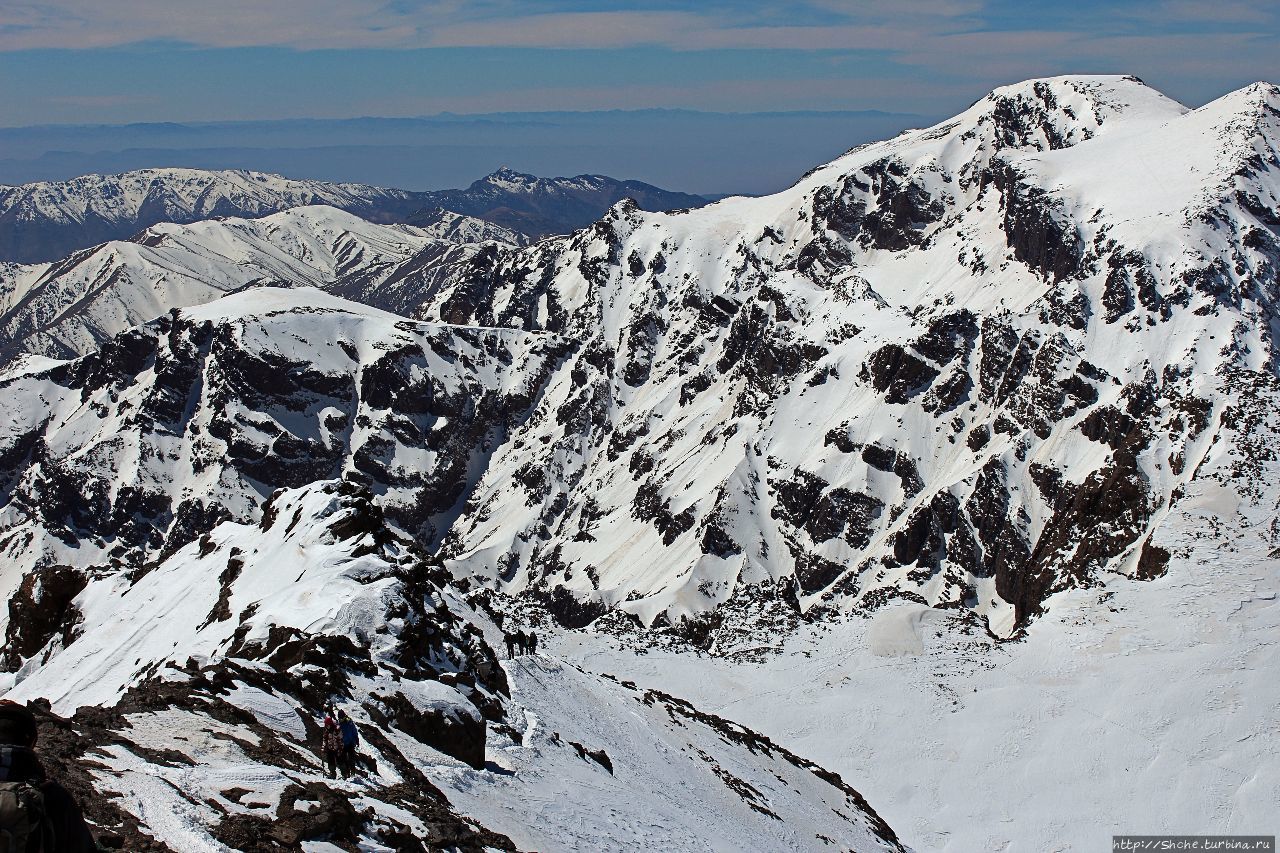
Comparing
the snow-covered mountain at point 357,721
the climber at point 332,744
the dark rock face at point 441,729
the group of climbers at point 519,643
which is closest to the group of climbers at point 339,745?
the climber at point 332,744

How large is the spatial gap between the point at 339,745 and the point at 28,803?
76.1ft

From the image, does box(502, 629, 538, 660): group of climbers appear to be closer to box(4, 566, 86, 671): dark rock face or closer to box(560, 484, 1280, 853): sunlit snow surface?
box(560, 484, 1280, 853): sunlit snow surface

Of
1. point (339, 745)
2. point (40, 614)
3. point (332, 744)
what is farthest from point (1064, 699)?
point (40, 614)

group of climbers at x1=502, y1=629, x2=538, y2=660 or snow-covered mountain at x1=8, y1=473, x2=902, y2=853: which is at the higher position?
snow-covered mountain at x1=8, y1=473, x2=902, y2=853

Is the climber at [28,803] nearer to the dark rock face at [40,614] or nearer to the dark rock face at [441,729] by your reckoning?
the dark rock face at [441,729]

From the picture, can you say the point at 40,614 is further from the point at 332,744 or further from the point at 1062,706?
the point at 1062,706

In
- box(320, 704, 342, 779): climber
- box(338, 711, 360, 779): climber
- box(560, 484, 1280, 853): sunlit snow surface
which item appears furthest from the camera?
box(560, 484, 1280, 853): sunlit snow surface

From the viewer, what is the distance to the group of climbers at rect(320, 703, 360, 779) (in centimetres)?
3594

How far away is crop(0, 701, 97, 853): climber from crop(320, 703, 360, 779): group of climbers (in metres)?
21.9

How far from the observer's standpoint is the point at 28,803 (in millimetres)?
13711

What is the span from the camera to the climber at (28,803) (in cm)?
1352

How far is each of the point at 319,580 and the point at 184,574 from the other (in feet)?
102

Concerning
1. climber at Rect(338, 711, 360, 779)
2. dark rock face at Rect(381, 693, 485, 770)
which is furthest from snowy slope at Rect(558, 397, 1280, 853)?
climber at Rect(338, 711, 360, 779)

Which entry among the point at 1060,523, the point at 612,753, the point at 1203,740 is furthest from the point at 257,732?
the point at 1060,523
